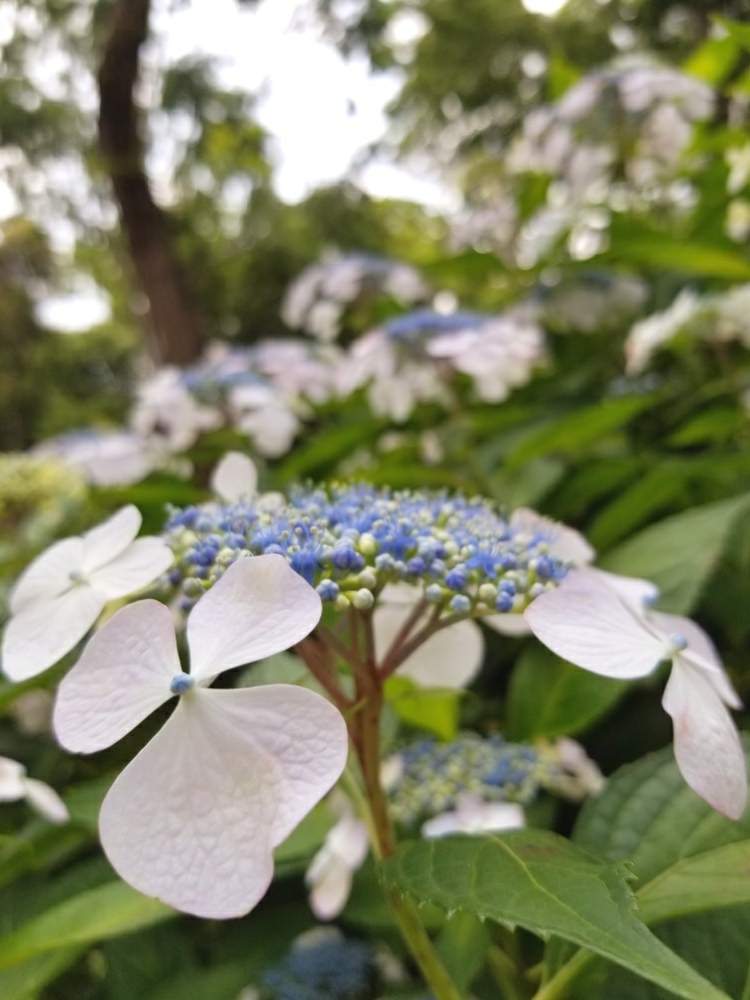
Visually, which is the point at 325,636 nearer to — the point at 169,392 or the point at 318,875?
the point at 318,875

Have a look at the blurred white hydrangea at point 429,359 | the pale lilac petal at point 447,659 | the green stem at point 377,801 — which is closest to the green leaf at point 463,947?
the green stem at point 377,801

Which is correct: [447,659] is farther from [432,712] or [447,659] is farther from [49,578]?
[49,578]

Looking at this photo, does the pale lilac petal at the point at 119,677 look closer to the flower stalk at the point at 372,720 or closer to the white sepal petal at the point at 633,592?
the flower stalk at the point at 372,720

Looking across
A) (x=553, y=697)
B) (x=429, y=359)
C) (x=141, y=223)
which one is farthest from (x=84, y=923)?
(x=141, y=223)

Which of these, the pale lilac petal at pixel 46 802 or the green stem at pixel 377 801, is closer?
the green stem at pixel 377 801

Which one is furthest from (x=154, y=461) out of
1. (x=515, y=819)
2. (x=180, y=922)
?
(x=515, y=819)

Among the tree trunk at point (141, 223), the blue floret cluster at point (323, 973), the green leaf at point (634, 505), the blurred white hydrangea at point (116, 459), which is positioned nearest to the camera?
the blue floret cluster at point (323, 973)

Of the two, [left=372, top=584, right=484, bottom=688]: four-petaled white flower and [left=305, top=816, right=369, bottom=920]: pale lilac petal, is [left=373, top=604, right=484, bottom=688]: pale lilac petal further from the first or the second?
[left=305, top=816, right=369, bottom=920]: pale lilac petal

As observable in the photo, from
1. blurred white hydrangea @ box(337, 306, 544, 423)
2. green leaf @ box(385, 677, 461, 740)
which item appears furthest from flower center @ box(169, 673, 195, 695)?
blurred white hydrangea @ box(337, 306, 544, 423)
